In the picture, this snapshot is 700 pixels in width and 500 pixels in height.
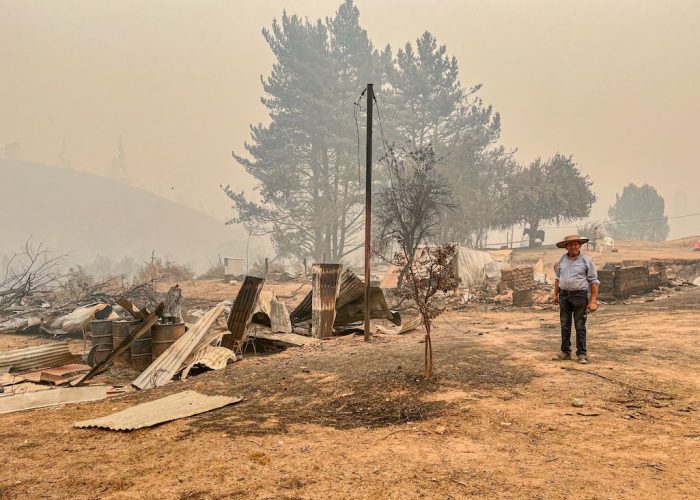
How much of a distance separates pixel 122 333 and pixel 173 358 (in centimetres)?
136

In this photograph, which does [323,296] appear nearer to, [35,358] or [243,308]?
[243,308]

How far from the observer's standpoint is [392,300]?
17172 mm

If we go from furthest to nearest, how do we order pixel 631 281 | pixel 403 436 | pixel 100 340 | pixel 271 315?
pixel 631 281 → pixel 271 315 → pixel 100 340 → pixel 403 436

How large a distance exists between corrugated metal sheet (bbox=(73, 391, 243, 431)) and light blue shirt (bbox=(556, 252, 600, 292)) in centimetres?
463

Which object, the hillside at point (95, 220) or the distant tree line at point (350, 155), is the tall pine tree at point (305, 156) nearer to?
the distant tree line at point (350, 155)

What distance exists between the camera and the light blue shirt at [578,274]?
6109 millimetres

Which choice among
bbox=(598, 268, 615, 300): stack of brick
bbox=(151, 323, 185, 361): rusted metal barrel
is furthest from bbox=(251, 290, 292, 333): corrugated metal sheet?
bbox=(598, 268, 615, 300): stack of brick

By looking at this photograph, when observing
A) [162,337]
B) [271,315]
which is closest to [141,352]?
[162,337]

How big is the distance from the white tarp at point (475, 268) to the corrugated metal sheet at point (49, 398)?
53.4 feet

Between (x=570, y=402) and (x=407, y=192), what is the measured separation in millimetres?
15514

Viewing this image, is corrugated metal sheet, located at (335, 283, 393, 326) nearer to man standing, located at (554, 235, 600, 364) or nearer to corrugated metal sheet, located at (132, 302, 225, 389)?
corrugated metal sheet, located at (132, 302, 225, 389)

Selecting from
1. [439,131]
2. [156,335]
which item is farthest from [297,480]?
[439,131]

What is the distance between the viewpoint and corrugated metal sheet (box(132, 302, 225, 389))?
264 inches

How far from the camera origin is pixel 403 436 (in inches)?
156
